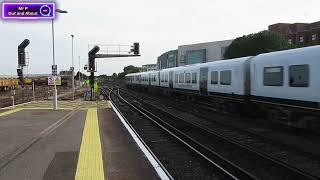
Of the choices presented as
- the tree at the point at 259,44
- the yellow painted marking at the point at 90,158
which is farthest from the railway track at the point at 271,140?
the tree at the point at 259,44

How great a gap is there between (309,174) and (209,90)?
17.5 meters

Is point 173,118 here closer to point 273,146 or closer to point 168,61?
point 273,146

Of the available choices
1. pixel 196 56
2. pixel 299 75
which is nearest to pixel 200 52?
pixel 196 56

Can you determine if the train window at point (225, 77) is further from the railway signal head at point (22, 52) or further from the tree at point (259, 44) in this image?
the tree at point (259, 44)

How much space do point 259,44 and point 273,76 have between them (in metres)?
53.7

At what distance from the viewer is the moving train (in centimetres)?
1545

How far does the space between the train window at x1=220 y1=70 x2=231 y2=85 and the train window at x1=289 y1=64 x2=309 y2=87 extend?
7269 millimetres

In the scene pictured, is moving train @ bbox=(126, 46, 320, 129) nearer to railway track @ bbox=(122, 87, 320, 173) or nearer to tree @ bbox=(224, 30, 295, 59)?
railway track @ bbox=(122, 87, 320, 173)

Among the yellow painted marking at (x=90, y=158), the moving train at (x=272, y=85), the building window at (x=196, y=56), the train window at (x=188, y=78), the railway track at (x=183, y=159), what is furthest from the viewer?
the building window at (x=196, y=56)

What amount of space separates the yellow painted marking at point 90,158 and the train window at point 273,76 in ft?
21.1

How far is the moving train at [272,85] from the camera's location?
15.5m

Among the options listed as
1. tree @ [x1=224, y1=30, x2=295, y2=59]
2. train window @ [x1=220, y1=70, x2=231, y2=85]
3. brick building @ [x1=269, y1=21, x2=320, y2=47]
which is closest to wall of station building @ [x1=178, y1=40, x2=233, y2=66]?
brick building @ [x1=269, y1=21, x2=320, y2=47]

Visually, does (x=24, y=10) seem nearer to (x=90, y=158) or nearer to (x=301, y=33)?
(x=90, y=158)

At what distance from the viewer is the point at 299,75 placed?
52.7 ft
